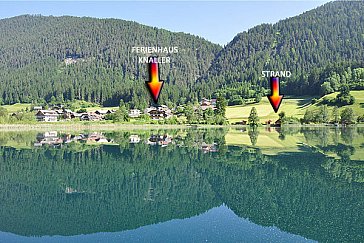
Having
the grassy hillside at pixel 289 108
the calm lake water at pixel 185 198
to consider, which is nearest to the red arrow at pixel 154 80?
the calm lake water at pixel 185 198

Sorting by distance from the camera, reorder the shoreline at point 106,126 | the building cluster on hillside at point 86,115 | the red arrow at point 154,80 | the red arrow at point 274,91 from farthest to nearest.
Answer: the building cluster on hillside at point 86,115 < the shoreline at point 106,126 < the red arrow at point 274,91 < the red arrow at point 154,80

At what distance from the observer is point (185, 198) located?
82.7ft

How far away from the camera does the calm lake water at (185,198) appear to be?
1817cm

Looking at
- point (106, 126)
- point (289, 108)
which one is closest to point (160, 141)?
point (106, 126)

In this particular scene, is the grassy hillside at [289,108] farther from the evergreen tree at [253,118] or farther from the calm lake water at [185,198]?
the calm lake water at [185,198]

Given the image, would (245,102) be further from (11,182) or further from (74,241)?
(74,241)

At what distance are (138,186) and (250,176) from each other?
9.41 m

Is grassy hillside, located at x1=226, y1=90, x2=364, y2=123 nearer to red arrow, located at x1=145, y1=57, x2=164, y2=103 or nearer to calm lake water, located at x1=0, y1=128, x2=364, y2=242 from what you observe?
calm lake water, located at x1=0, y1=128, x2=364, y2=242

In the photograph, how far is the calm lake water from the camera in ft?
59.6

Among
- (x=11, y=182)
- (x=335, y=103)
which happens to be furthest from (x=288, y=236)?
(x=335, y=103)

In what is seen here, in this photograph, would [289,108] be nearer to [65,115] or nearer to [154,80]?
[65,115]

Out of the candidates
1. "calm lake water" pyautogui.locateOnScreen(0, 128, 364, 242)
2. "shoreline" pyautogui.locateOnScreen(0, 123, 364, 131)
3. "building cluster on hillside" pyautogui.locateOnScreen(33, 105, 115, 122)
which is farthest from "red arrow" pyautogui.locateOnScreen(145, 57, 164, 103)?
"building cluster on hillside" pyautogui.locateOnScreen(33, 105, 115, 122)

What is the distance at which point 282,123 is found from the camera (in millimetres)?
119250

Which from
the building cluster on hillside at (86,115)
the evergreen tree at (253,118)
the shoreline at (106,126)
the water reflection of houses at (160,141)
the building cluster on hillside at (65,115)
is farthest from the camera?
the building cluster on hillside at (86,115)
